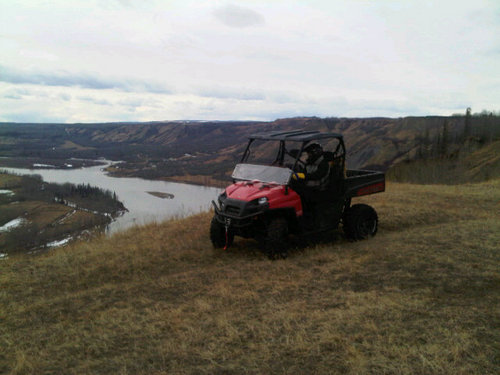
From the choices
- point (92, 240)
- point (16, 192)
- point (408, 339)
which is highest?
point (408, 339)

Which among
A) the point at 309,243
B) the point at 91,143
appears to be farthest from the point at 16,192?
the point at 91,143

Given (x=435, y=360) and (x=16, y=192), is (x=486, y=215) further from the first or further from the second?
(x=16, y=192)

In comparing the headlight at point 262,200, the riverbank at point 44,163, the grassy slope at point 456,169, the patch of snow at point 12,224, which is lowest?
the patch of snow at point 12,224

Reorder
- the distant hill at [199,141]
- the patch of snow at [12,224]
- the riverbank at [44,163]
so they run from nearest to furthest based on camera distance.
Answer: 1. the patch of snow at [12,224]
2. the distant hill at [199,141]
3. the riverbank at [44,163]

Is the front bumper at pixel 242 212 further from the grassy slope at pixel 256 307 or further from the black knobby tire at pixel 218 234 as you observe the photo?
the grassy slope at pixel 256 307

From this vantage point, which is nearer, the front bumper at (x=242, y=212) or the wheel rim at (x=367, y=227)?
the front bumper at (x=242, y=212)

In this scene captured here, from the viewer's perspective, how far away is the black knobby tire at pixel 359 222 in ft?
27.0

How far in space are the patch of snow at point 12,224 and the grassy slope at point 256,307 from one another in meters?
43.1

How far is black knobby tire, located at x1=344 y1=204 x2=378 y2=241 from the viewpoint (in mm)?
8242

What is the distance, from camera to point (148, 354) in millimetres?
3885

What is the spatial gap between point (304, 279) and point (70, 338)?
3.37 m

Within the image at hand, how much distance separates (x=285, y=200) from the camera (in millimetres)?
7152

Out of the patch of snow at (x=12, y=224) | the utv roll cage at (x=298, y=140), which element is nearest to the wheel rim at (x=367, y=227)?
the utv roll cage at (x=298, y=140)

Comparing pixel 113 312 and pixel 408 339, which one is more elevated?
pixel 408 339
